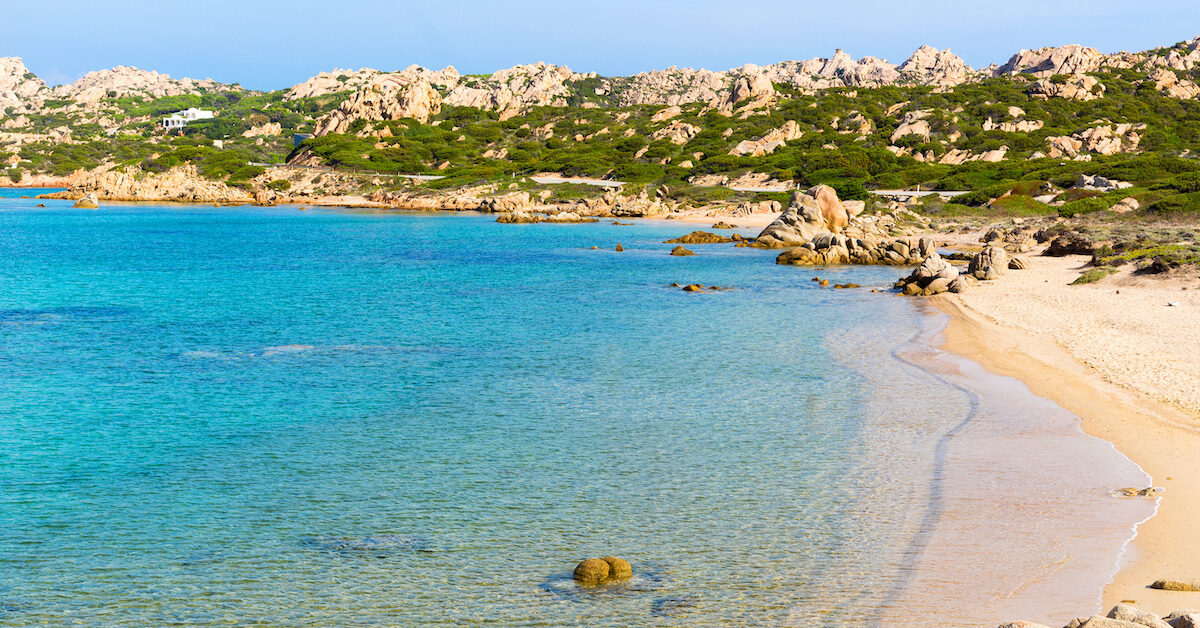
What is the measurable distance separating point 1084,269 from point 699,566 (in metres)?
40.5

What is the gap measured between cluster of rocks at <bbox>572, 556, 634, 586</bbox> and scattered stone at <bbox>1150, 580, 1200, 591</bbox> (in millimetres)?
6231

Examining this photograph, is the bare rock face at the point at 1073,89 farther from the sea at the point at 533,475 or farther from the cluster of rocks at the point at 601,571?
the cluster of rocks at the point at 601,571

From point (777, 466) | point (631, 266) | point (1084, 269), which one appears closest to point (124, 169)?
point (631, 266)

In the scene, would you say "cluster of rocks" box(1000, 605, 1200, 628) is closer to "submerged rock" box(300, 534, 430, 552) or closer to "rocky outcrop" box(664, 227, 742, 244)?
"submerged rock" box(300, 534, 430, 552)

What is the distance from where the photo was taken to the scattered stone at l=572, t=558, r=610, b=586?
11109 mm

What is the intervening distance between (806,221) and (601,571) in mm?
59539

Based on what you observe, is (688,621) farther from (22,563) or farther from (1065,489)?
(22,563)

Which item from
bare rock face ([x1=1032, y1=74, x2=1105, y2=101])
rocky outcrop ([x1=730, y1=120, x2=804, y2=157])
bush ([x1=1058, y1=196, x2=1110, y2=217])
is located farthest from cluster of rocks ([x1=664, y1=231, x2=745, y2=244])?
bare rock face ([x1=1032, y1=74, x2=1105, y2=101])

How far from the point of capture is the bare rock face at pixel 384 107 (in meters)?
162

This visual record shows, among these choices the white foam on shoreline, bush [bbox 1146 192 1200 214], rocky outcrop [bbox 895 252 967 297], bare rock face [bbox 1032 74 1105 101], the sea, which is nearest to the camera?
the white foam on shoreline

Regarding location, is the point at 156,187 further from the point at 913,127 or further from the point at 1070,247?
the point at 1070,247

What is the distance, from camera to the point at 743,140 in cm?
13288

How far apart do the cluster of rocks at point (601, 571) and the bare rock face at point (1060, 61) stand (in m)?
177

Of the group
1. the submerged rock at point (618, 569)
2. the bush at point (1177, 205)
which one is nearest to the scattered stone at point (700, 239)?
the bush at point (1177, 205)
